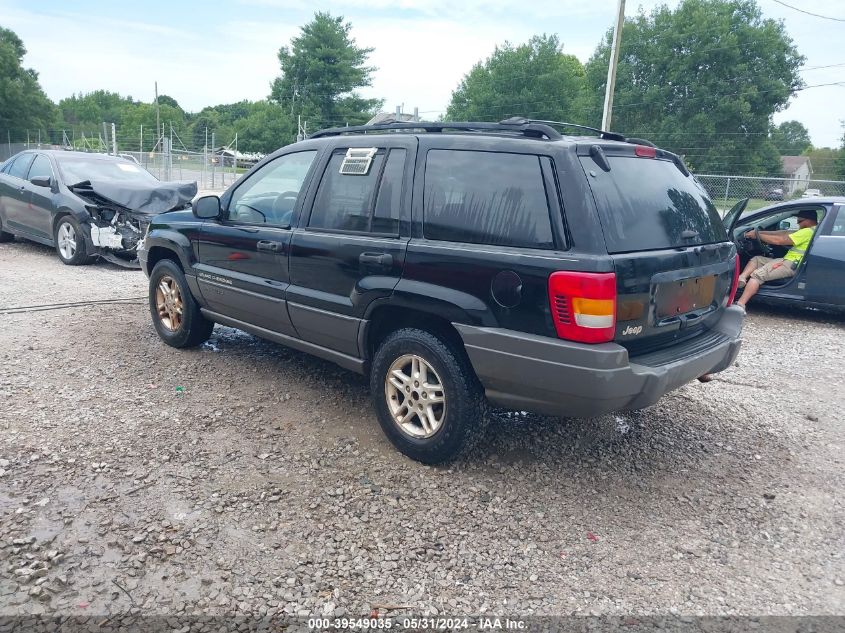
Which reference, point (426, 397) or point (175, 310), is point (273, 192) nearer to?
point (175, 310)

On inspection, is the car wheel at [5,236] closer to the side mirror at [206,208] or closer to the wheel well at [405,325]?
the side mirror at [206,208]

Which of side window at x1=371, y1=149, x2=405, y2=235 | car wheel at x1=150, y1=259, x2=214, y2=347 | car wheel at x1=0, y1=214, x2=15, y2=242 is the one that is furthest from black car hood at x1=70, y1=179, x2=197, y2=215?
side window at x1=371, y1=149, x2=405, y2=235

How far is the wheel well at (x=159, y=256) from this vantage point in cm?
545

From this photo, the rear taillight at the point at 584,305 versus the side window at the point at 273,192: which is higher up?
the side window at the point at 273,192

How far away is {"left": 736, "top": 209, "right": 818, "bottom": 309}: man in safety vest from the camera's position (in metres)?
7.34

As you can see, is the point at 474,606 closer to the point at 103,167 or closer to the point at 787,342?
the point at 787,342

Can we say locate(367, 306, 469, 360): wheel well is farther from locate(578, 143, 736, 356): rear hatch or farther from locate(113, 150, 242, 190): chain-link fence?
locate(113, 150, 242, 190): chain-link fence

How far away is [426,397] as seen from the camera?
3.58m

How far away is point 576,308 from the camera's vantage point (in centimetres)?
297

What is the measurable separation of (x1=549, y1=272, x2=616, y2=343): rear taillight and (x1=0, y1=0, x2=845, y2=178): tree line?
137 feet

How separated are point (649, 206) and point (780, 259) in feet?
16.7

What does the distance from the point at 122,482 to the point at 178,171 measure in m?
30.3

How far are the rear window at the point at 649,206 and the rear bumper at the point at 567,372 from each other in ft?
1.78

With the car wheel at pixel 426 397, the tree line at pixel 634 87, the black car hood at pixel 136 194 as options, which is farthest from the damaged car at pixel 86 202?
the tree line at pixel 634 87
